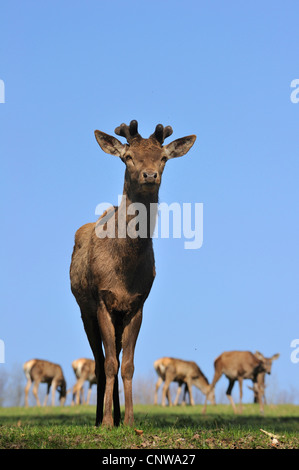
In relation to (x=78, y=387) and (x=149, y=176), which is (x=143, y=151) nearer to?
(x=149, y=176)

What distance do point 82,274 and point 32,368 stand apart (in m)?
22.8

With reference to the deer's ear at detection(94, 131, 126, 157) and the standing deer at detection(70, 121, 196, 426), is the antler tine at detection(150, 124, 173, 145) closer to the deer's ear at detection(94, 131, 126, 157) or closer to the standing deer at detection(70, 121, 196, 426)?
the standing deer at detection(70, 121, 196, 426)

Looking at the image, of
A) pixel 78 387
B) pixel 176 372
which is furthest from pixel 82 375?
pixel 176 372

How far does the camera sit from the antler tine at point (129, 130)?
911 cm

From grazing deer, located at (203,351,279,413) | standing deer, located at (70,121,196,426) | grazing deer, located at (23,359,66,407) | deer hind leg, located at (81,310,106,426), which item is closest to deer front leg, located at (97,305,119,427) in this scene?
standing deer, located at (70,121,196,426)

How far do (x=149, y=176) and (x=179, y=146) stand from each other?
4.39 feet

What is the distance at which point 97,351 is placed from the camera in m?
10.1

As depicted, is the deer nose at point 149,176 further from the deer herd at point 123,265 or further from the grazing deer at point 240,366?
the grazing deer at point 240,366

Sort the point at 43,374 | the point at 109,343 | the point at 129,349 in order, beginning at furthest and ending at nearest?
the point at 43,374
the point at 129,349
the point at 109,343
